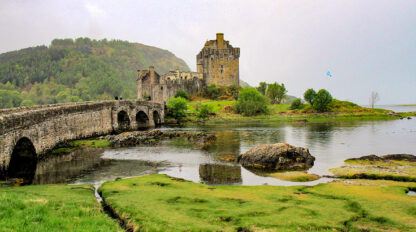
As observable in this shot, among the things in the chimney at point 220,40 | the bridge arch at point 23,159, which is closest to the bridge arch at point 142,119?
the bridge arch at point 23,159

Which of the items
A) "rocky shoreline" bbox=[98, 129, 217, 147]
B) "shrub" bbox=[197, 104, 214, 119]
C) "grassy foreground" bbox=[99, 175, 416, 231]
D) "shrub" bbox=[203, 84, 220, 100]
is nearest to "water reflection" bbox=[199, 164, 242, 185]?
"grassy foreground" bbox=[99, 175, 416, 231]

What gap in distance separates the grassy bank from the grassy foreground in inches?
2535

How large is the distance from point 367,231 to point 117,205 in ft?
33.7

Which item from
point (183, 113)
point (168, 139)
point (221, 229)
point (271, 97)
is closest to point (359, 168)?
point (221, 229)

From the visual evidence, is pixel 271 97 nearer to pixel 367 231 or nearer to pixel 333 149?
pixel 333 149

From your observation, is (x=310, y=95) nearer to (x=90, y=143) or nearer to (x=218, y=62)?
(x=218, y=62)

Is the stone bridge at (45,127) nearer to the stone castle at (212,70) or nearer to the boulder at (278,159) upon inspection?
the boulder at (278,159)

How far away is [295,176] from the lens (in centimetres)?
2370

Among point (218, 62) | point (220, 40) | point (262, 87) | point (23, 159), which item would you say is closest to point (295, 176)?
point (23, 159)

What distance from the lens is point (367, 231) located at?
1150cm

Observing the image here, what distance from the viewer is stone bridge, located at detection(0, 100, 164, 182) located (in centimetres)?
2385

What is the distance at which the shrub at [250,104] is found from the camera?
9194 centimetres

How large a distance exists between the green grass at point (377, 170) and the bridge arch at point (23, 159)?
23521mm

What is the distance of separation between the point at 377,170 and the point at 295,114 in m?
68.6
